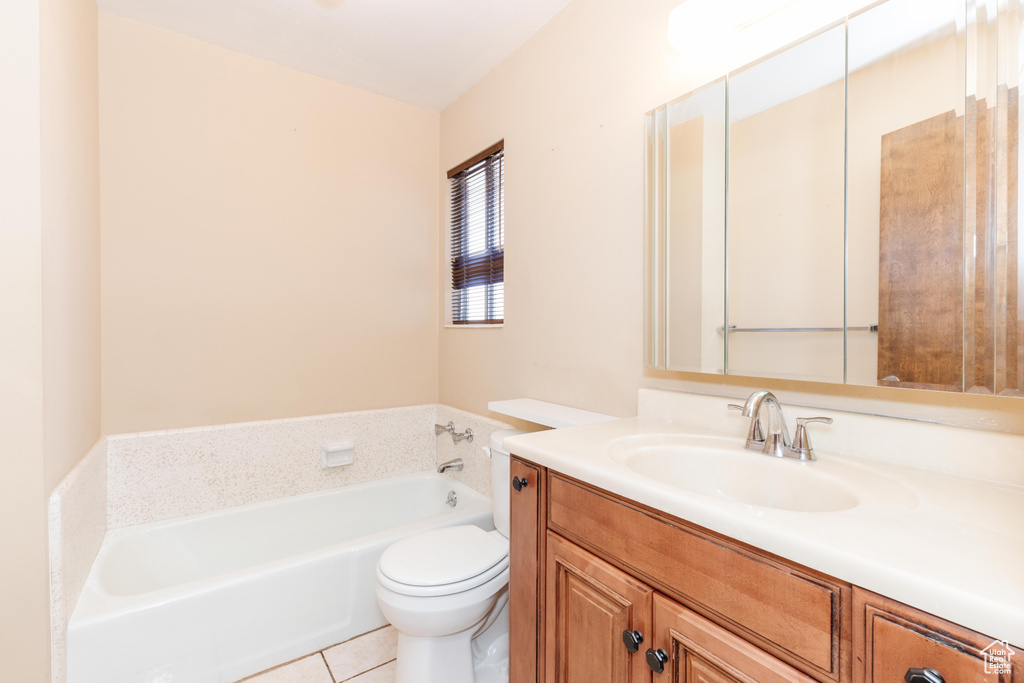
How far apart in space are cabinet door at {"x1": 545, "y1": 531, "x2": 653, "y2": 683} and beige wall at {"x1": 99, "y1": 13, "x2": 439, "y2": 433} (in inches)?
68.3

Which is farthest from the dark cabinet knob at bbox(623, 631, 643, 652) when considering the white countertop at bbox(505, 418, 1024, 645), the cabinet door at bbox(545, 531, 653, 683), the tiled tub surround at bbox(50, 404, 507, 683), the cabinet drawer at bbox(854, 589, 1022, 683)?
the tiled tub surround at bbox(50, 404, 507, 683)

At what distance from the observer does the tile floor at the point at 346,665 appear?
1.57 m

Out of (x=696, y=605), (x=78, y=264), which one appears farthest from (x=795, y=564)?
(x=78, y=264)

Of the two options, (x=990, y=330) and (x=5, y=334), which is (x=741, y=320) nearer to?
(x=990, y=330)

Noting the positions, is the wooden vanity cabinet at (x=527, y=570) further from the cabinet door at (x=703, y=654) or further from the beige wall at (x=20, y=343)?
the beige wall at (x=20, y=343)

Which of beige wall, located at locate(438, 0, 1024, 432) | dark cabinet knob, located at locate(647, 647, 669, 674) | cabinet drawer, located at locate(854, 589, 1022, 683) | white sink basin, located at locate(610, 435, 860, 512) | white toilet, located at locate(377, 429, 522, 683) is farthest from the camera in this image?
beige wall, located at locate(438, 0, 1024, 432)

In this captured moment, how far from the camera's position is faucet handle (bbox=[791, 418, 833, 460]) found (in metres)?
1.00

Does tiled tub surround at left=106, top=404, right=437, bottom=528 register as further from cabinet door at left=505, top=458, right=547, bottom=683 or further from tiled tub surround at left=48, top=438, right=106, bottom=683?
cabinet door at left=505, top=458, right=547, bottom=683

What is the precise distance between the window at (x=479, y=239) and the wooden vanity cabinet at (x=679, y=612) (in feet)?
4.37

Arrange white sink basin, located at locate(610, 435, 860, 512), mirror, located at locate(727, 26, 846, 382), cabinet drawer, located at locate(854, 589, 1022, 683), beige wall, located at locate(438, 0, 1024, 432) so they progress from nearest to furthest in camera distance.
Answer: cabinet drawer, located at locate(854, 589, 1022, 683)
white sink basin, located at locate(610, 435, 860, 512)
mirror, located at locate(727, 26, 846, 382)
beige wall, located at locate(438, 0, 1024, 432)

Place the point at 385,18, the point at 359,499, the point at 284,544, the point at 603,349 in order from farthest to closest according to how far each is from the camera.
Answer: the point at 359,499 → the point at 284,544 → the point at 385,18 → the point at 603,349

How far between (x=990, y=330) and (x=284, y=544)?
8.24 ft

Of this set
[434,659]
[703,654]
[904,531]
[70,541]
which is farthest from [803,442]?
[70,541]

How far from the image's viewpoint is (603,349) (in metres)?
1.68
